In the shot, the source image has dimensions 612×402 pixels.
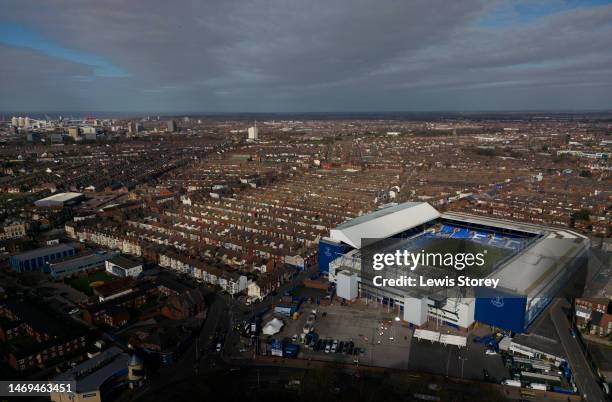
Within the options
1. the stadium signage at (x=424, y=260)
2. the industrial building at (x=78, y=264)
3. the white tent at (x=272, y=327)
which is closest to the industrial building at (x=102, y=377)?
the white tent at (x=272, y=327)

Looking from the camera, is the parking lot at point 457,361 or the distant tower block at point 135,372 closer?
the distant tower block at point 135,372

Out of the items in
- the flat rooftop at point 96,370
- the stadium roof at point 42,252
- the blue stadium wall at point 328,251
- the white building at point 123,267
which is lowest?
the flat rooftop at point 96,370

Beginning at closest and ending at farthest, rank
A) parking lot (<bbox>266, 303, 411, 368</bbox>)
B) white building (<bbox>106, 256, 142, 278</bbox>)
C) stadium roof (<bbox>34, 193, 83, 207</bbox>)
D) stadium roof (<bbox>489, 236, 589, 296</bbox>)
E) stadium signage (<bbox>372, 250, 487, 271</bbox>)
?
parking lot (<bbox>266, 303, 411, 368</bbox>) → stadium roof (<bbox>489, 236, 589, 296</bbox>) → stadium signage (<bbox>372, 250, 487, 271</bbox>) → white building (<bbox>106, 256, 142, 278</bbox>) → stadium roof (<bbox>34, 193, 83, 207</bbox>)

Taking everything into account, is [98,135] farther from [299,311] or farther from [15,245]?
[299,311]

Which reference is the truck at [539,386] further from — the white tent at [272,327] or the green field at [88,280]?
the green field at [88,280]

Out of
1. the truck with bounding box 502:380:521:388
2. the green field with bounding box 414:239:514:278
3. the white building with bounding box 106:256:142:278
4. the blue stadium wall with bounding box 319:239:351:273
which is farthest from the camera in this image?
the white building with bounding box 106:256:142:278

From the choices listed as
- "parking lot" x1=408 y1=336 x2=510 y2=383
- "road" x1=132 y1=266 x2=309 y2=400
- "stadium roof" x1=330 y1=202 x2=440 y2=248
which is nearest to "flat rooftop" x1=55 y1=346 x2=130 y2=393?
"road" x1=132 y1=266 x2=309 y2=400

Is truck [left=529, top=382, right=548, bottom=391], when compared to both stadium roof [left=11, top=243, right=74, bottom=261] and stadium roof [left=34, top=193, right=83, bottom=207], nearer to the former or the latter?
stadium roof [left=11, top=243, right=74, bottom=261]
